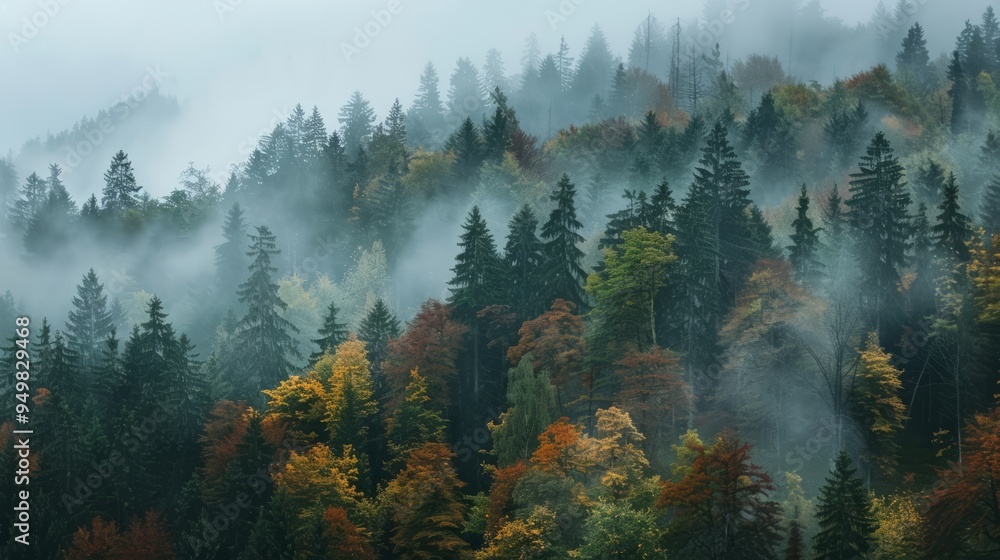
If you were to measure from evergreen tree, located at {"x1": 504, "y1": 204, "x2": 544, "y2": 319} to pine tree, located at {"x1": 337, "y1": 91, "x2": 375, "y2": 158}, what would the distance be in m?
86.8

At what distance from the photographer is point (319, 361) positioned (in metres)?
87.3

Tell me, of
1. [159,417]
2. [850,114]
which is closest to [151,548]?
[159,417]

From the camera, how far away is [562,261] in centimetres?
8231

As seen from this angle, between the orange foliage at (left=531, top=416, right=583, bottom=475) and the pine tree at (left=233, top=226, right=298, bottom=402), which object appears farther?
the pine tree at (left=233, top=226, right=298, bottom=402)

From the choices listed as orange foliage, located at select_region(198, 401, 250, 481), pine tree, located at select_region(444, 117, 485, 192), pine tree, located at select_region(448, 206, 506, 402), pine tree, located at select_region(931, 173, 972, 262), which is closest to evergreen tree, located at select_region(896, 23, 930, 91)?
pine tree, located at select_region(444, 117, 485, 192)

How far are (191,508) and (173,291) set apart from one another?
73436 millimetres

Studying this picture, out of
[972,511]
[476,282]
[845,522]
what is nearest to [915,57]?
[476,282]

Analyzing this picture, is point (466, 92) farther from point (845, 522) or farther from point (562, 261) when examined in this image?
point (845, 522)

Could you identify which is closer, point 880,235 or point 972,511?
point 972,511

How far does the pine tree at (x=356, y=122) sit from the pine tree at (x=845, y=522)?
119 meters

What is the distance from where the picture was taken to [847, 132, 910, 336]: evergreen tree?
3004 inches

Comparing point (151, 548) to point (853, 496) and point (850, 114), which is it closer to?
point (853, 496)

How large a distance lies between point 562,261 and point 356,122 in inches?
3852

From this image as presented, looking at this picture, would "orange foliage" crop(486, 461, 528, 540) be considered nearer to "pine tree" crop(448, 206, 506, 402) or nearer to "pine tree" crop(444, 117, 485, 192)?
"pine tree" crop(448, 206, 506, 402)
